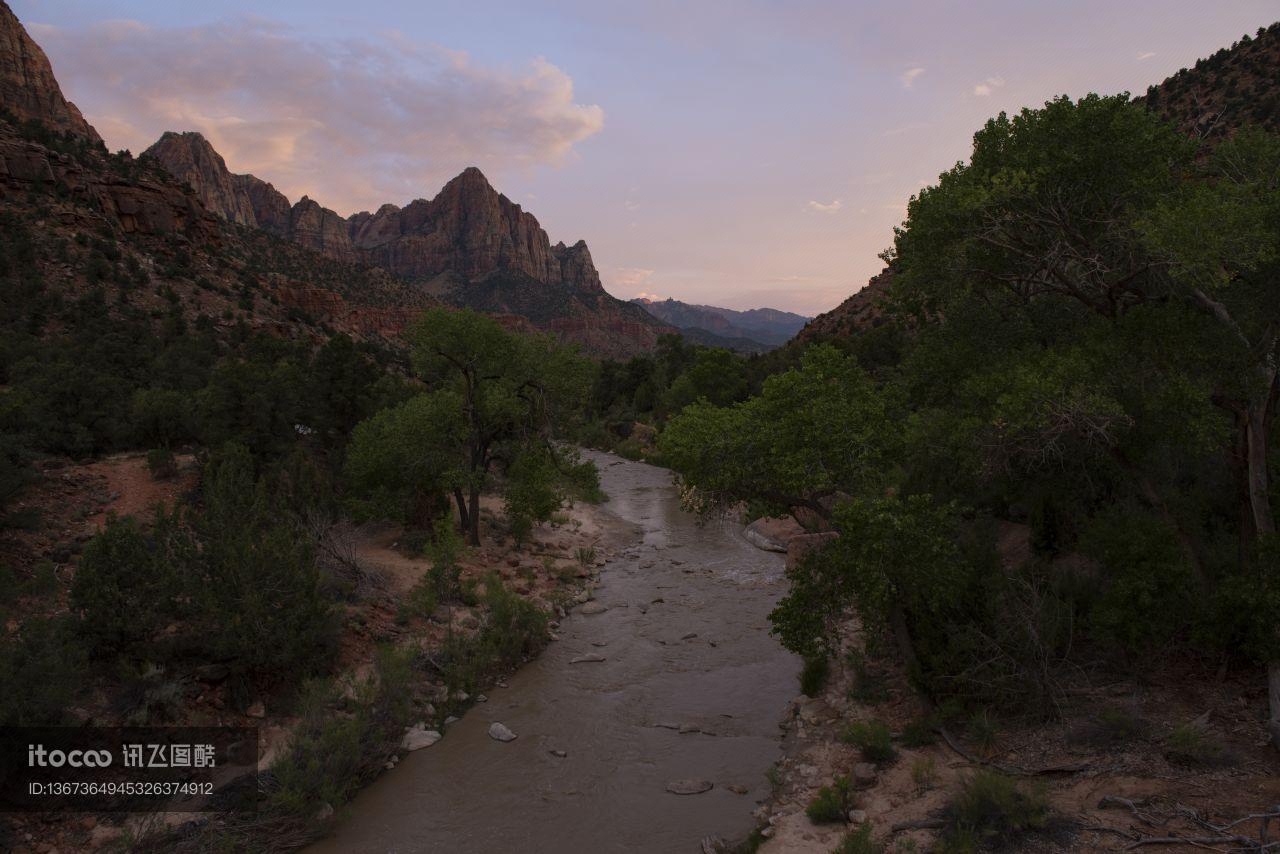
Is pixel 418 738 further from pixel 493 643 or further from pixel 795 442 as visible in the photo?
pixel 795 442

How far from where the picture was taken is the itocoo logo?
7.34 m

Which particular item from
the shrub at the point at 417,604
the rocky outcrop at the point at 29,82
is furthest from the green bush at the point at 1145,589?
the rocky outcrop at the point at 29,82

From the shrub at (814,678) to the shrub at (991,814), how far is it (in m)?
4.79

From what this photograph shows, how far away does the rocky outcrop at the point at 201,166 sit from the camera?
13888 centimetres

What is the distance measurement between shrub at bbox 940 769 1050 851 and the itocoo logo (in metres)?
9.53

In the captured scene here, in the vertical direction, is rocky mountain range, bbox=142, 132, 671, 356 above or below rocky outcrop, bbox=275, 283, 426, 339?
above

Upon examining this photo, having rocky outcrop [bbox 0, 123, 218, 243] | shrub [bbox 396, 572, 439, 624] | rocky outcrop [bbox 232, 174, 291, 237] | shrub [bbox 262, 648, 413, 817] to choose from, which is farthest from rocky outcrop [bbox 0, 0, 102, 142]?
rocky outcrop [bbox 232, 174, 291, 237]

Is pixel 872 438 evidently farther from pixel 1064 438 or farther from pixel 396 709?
pixel 396 709

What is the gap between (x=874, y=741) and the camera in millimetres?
9102

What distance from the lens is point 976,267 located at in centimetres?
1027

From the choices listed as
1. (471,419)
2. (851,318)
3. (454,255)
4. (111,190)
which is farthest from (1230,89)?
(454,255)

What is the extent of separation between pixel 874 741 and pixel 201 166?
6958 inches

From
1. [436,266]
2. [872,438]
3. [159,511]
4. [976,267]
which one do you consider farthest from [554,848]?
[436,266]

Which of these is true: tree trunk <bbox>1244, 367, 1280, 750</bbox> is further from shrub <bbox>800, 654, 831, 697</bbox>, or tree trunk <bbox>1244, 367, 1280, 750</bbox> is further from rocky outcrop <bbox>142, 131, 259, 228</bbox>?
rocky outcrop <bbox>142, 131, 259, 228</bbox>
